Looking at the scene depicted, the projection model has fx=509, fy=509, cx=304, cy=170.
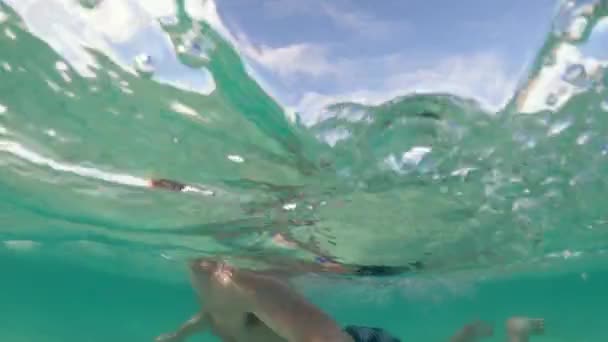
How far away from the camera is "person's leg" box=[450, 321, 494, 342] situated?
1266 centimetres

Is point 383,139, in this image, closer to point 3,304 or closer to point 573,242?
point 573,242

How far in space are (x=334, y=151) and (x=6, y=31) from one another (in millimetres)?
5352

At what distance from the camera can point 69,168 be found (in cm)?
1181

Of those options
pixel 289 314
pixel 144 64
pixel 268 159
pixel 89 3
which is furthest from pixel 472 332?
pixel 89 3

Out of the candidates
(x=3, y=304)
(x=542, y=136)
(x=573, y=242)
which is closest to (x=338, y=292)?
(x=573, y=242)

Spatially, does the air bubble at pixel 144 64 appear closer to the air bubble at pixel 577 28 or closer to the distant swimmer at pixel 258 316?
the distant swimmer at pixel 258 316

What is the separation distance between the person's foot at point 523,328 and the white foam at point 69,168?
992 cm

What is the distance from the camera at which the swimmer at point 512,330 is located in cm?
1273

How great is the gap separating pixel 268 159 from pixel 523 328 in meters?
8.29

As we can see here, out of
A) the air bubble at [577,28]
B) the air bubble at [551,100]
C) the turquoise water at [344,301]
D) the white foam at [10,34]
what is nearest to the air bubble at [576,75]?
the air bubble at [551,100]

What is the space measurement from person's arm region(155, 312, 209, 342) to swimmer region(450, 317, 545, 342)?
245 inches

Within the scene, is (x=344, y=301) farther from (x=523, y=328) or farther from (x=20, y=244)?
(x=523, y=328)

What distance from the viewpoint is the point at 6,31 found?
264 inches

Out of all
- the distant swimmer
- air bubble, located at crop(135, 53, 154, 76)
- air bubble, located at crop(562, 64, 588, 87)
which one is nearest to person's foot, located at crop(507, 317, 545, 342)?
the distant swimmer
